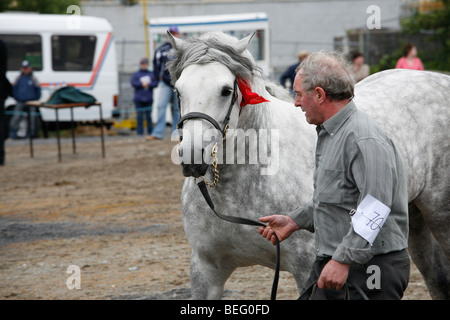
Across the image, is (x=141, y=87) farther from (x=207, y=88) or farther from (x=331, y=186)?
(x=331, y=186)

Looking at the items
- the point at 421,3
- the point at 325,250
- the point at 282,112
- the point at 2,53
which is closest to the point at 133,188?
the point at 2,53

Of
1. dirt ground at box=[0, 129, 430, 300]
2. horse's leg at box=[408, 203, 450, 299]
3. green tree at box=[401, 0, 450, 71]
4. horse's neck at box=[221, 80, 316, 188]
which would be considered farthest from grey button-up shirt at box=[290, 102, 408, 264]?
green tree at box=[401, 0, 450, 71]

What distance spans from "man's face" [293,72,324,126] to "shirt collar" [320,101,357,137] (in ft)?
0.17

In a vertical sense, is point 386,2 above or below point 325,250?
above

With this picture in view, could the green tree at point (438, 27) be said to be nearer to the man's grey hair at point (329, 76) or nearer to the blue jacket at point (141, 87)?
the blue jacket at point (141, 87)

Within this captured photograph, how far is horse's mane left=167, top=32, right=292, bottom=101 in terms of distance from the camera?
3.43 meters

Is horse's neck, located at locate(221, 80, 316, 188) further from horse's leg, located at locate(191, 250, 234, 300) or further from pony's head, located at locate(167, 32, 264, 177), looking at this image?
horse's leg, located at locate(191, 250, 234, 300)

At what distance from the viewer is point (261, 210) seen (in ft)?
11.7

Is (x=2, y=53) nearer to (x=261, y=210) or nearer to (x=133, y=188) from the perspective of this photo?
(x=133, y=188)

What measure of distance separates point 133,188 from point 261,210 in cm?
638

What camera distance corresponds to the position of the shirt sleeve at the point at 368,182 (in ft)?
8.22

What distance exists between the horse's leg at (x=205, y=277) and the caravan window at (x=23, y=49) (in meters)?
16.5

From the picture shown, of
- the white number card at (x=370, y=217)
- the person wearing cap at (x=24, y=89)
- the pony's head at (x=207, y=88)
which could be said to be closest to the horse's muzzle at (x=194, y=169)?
the pony's head at (x=207, y=88)
